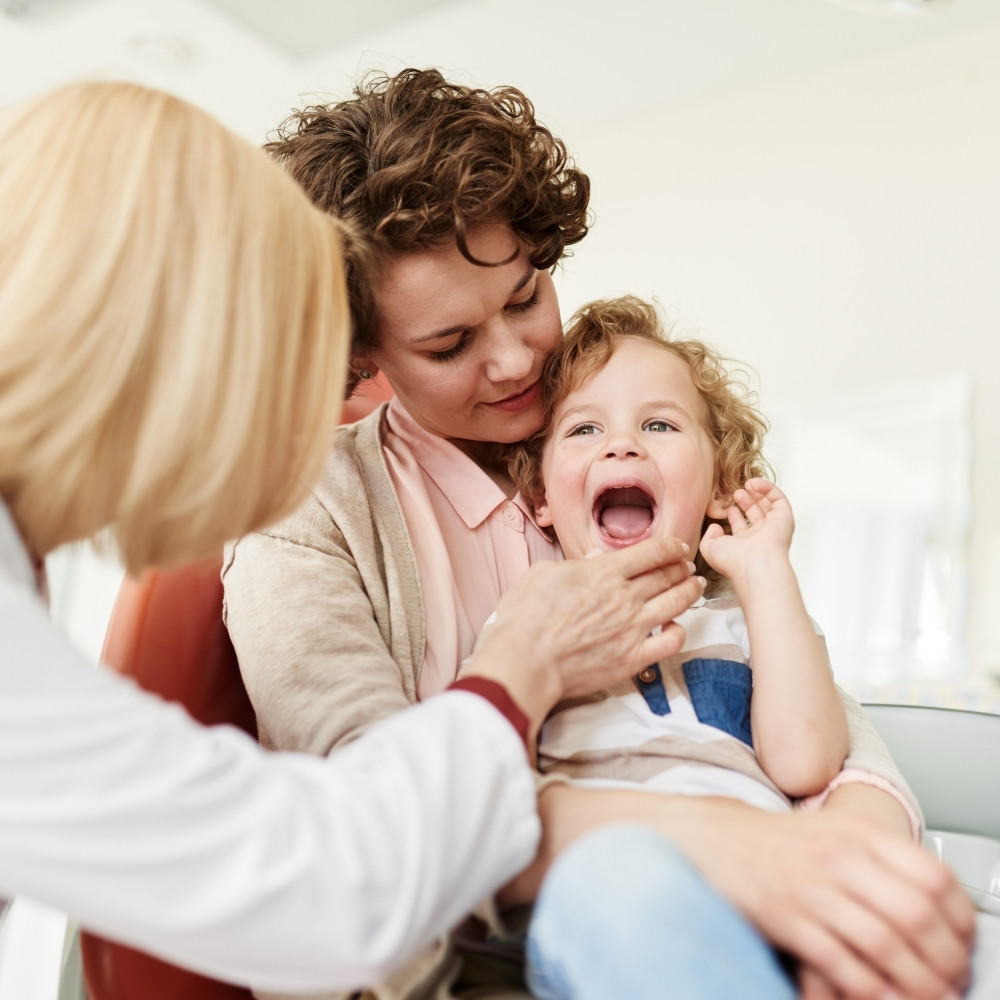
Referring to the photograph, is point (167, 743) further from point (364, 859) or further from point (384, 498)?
point (384, 498)

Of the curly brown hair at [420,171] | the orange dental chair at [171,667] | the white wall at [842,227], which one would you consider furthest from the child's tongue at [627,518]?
the white wall at [842,227]

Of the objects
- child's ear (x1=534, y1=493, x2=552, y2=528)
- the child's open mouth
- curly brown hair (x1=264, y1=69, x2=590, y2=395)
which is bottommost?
child's ear (x1=534, y1=493, x2=552, y2=528)

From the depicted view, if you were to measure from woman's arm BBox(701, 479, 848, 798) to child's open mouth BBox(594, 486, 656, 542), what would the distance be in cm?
18

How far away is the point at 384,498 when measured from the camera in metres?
1.14

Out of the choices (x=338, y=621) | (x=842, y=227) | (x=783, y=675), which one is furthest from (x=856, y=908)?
(x=842, y=227)

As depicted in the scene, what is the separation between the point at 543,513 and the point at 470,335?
0.83ft

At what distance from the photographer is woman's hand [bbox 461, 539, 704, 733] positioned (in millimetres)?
791

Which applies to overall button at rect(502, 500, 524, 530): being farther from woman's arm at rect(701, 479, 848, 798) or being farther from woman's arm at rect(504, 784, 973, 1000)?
woman's arm at rect(504, 784, 973, 1000)

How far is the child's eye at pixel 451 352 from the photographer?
3.96ft

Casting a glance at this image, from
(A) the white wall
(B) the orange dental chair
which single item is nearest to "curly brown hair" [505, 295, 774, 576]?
(B) the orange dental chair

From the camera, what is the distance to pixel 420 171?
112cm

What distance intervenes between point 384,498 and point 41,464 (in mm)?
524

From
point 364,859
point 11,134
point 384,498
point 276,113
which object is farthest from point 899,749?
point 276,113

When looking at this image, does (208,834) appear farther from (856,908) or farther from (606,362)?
(606,362)
